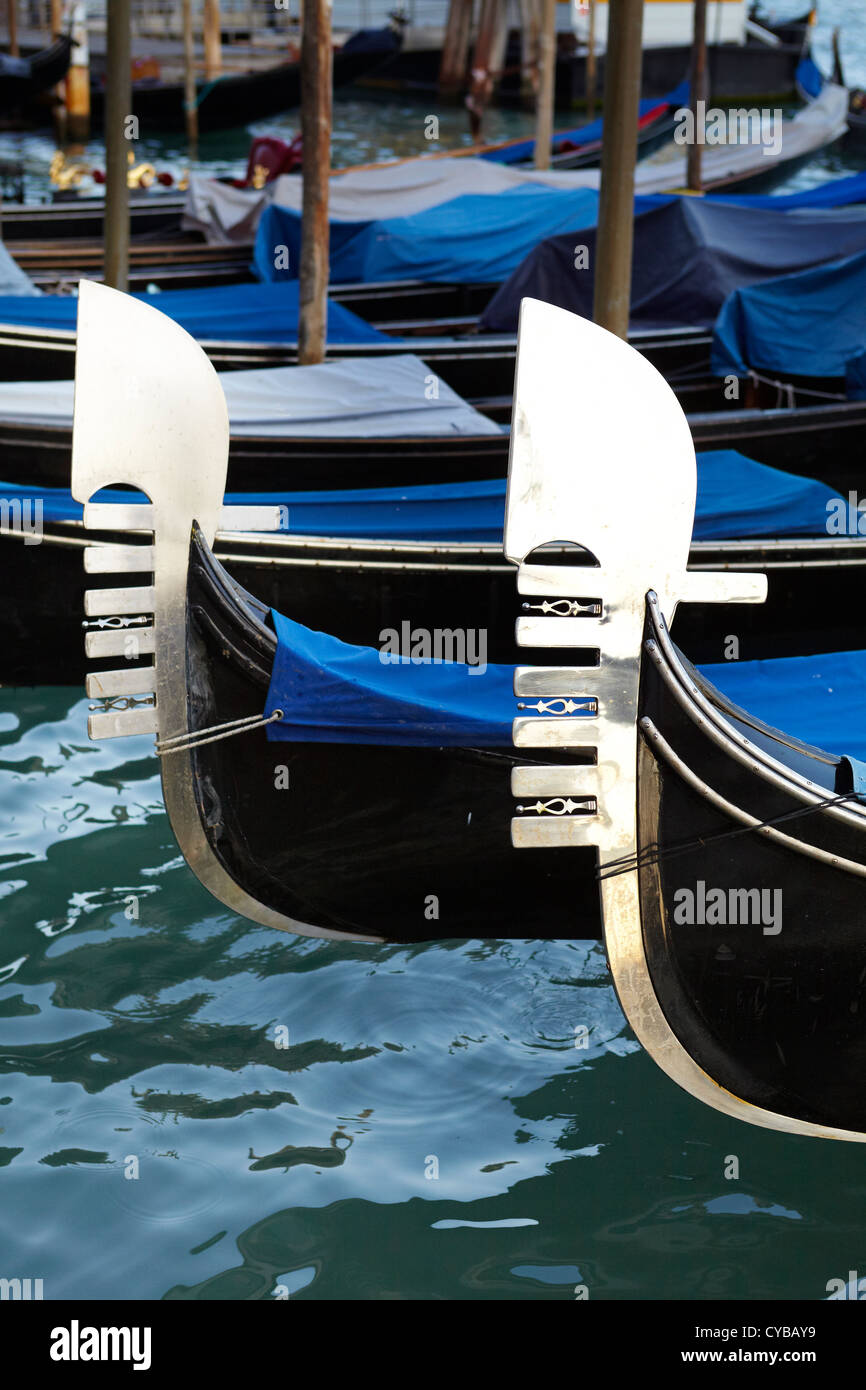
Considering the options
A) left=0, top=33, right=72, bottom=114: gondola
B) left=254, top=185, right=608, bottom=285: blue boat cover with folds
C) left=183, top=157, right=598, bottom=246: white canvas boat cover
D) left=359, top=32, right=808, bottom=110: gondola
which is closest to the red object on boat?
left=183, top=157, right=598, bottom=246: white canvas boat cover

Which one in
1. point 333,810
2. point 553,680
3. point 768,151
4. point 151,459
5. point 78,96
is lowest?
point 333,810

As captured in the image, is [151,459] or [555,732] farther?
[151,459]

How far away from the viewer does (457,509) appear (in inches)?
198

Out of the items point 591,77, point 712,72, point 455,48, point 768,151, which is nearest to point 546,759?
point 768,151

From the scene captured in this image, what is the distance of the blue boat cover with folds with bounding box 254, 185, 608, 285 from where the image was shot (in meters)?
8.65

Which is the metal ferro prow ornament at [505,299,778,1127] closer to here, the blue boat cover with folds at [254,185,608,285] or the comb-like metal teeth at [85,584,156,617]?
the comb-like metal teeth at [85,584,156,617]

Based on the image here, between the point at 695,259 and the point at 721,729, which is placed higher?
the point at 695,259

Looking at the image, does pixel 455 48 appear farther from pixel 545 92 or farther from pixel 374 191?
pixel 374 191

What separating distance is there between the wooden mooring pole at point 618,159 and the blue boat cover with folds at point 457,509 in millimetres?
691

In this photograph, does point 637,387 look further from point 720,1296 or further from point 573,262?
point 573,262

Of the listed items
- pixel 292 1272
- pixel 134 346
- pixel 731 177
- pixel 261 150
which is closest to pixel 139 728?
pixel 134 346

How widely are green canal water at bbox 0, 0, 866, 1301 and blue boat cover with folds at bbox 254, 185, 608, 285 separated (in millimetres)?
5269

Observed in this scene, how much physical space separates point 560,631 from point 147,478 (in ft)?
3.68

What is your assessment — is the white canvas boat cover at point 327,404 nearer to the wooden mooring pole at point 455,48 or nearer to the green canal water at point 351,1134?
the green canal water at point 351,1134
